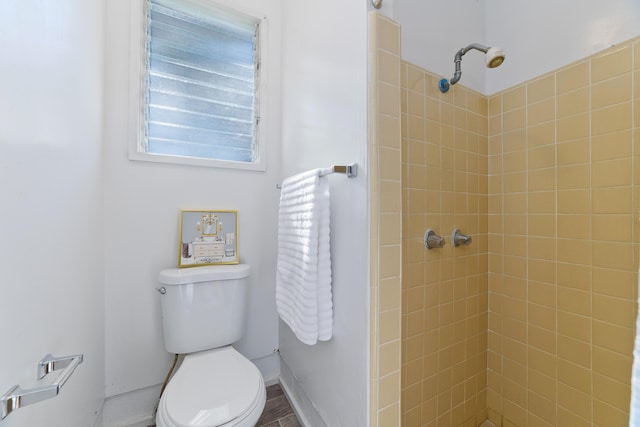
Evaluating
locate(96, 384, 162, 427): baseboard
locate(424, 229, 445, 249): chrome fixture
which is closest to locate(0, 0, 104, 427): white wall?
locate(96, 384, 162, 427): baseboard

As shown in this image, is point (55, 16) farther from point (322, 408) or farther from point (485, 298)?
point (485, 298)

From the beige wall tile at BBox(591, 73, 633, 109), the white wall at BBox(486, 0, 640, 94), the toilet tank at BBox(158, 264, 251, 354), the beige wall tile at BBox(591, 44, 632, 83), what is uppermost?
the white wall at BBox(486, 0, 640, 94)

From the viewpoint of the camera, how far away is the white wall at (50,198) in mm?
554

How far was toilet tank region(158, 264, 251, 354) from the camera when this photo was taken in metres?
1.18

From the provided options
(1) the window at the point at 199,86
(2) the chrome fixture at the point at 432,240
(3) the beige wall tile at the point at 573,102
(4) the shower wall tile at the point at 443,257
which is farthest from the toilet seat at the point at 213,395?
(3) the beige wall tile at the point at 573,102

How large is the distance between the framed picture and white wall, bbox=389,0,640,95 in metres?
1.21

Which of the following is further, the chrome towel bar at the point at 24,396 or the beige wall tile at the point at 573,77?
the beige wall tile at the point at 573,77

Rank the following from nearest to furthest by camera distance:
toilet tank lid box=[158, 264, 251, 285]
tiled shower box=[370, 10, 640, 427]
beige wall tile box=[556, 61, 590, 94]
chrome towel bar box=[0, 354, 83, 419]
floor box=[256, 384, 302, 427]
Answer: chrome towel bar box=[0, 354, 83, 419] → tiled shower box=[370, 10, 640, 427] → beige wall tile box=[556, 61, 590, 94] → toilet tank lid box=[158, 264, 251, 285] → floor box=[256, 384, 302, 427]

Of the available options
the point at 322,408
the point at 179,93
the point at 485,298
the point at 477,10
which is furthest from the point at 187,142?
the point at 485,298

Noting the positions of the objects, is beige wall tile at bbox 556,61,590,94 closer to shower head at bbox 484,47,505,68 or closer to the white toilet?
shower head at bbox 484,47,505,68

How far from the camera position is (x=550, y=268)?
1.13 m

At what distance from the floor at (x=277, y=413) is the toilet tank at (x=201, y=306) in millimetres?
435

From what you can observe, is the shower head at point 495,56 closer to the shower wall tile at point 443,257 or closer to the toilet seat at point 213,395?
the shower wall tile at point 443,257

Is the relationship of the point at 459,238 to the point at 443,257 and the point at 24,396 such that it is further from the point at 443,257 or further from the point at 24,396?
the point at 24,396
